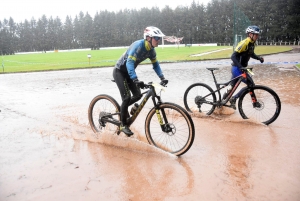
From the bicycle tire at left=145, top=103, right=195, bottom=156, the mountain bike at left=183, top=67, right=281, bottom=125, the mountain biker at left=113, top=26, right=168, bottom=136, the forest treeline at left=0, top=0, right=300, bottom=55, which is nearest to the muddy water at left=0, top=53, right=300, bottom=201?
the bicycle tire at left=145, top=103, right=195, bottom=156

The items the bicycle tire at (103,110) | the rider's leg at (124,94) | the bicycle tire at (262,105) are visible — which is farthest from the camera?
the bicycle tire at (262,105)

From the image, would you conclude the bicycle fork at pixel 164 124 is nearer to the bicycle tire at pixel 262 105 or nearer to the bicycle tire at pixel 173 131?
the bicycle tire at pixel 173 131

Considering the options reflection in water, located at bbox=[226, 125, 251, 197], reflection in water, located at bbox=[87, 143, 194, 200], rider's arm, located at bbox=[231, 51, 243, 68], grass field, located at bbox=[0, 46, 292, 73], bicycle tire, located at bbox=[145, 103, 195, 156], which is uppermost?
rider's arm, located at bbox=[231, 51, 243, 68]

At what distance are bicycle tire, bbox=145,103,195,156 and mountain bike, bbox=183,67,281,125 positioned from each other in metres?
2.26

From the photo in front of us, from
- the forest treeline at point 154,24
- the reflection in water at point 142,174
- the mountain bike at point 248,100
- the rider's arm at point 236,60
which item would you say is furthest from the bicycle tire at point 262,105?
the forest treeline at point 154,24

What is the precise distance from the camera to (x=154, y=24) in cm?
10019

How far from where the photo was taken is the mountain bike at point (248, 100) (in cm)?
601

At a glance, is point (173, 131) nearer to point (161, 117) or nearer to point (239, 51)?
point (161, 117)

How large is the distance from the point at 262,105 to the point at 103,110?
361cm

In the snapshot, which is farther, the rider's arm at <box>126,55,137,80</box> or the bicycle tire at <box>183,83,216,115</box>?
the bicycle tire at <box>183,83,216,115</box>

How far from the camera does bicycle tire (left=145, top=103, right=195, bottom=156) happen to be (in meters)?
4.40

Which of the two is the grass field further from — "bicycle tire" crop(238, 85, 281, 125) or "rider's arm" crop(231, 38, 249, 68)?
"bicycle tire" crop(238, 85, 281, 125)

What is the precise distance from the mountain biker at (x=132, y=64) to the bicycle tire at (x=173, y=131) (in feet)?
1.70

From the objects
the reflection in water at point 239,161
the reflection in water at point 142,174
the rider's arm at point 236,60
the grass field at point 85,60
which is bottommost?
the reflection in water at point 142,174
